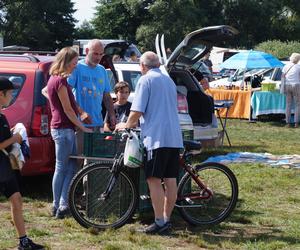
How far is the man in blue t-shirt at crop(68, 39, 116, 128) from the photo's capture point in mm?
6609

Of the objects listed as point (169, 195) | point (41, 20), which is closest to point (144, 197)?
point (169, 195)

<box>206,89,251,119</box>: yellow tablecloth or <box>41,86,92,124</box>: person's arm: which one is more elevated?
<box>41,86,92,124</box>: person's arm

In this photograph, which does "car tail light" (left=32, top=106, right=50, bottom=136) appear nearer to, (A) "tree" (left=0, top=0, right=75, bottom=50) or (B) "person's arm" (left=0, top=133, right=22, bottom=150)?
(B) "person's arm" (left=0, top=133, right=22, bottom=150)

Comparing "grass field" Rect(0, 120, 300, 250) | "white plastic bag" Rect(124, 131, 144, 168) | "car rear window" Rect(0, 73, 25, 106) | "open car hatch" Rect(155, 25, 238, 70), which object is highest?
"open car hatch" Rect(155, 25, 238, 70)

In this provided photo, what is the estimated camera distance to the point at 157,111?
5723 mm

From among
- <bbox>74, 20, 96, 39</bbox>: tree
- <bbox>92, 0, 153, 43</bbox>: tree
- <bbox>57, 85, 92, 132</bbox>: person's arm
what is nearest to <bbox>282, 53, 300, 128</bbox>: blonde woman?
<bbox>57, 85, 92, 132</bbox>: person's arm

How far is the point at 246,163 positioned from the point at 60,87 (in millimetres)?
4435

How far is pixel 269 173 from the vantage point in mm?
9055

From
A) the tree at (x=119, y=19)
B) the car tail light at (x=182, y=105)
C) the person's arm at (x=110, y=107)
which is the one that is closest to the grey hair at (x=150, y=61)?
the person's arm at (x=110, y=107)

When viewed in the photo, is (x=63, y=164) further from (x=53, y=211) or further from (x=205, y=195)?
(x=205, y=195)

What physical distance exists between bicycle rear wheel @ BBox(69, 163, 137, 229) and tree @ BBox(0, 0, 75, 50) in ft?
180

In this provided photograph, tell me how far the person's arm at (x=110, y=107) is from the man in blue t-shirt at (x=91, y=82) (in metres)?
0.27

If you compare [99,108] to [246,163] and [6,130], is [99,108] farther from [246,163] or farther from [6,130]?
[246,163]

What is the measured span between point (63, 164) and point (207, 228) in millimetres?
1555
